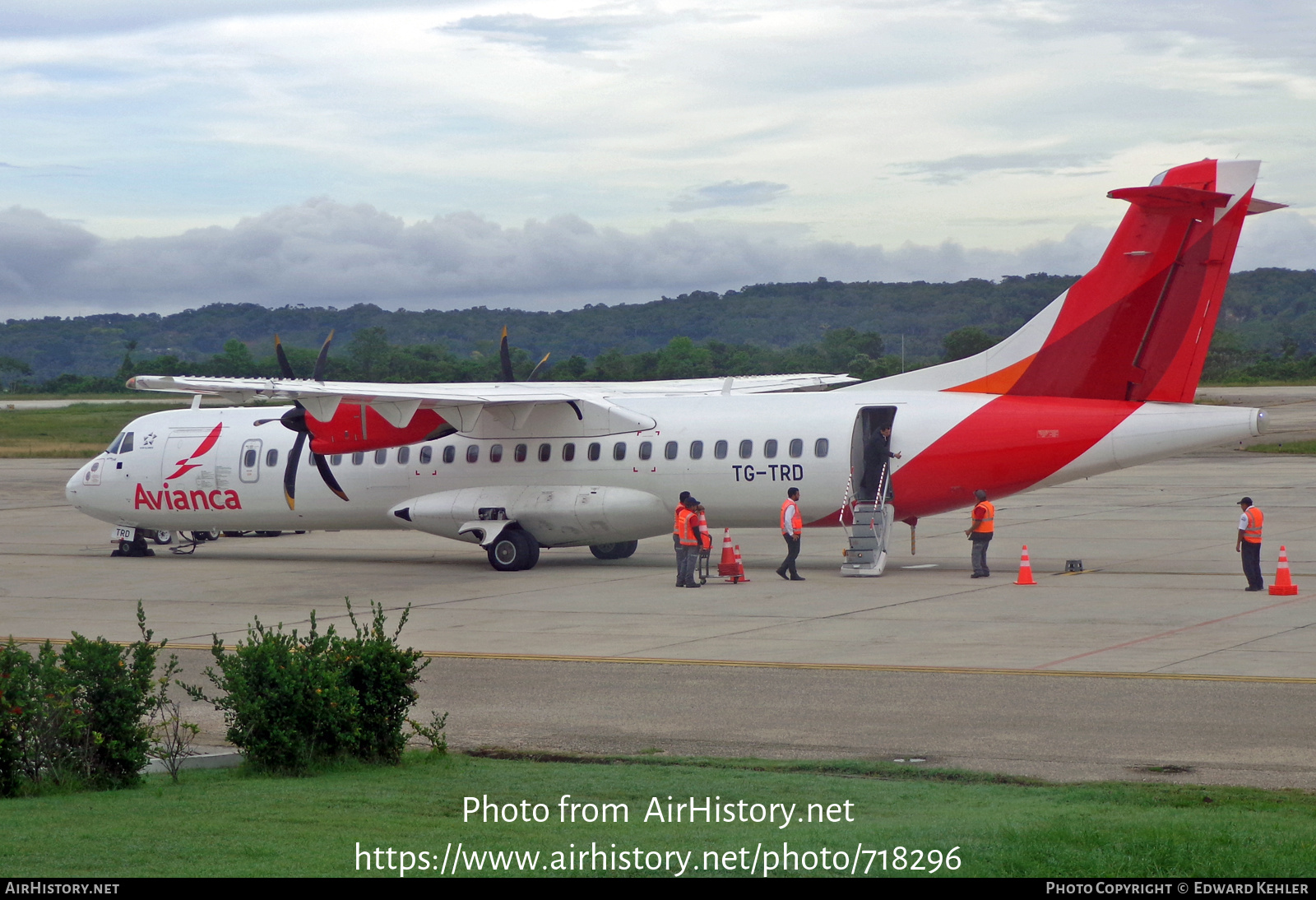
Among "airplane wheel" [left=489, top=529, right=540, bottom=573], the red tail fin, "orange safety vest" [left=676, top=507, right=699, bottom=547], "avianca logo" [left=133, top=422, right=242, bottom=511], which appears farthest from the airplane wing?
the red tail fin

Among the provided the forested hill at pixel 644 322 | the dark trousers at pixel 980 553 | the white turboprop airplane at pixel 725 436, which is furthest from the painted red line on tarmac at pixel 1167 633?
the forested hill at pixel 644 322

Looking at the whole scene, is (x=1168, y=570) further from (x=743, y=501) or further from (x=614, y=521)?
(x=614, y=521)

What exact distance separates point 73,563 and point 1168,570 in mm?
19916

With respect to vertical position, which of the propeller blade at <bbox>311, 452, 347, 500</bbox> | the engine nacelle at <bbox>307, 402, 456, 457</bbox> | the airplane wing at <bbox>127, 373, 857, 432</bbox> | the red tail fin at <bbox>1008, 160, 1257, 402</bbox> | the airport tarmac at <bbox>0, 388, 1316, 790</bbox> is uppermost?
the red tail fin at <bbox>1008, 160, 1257, 402</bbox>

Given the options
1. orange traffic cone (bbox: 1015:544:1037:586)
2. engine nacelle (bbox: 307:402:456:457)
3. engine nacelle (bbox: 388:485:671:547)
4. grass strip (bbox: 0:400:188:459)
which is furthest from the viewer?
grass strip (bbox: 0:400:188:459)

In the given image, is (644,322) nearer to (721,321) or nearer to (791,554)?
(721,321)

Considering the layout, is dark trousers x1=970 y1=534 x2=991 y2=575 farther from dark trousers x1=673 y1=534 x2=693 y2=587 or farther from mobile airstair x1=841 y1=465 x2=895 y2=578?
dark trousers x1=673 y1=534 x2=693 y2=587

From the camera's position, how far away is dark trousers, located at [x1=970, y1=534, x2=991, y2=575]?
72.9ft

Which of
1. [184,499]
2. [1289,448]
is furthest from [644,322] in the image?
[184,499]

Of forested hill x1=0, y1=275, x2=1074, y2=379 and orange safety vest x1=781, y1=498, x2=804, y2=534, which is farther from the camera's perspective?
forested hill x1=0, y1=275, x2=1074, y2=379

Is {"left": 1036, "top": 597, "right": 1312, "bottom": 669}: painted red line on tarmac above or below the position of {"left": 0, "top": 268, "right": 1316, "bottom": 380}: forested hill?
below

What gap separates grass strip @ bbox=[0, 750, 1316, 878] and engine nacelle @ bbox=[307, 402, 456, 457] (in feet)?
48.8

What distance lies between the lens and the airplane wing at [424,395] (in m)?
23.5

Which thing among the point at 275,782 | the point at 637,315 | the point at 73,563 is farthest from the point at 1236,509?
the point at 637,315
